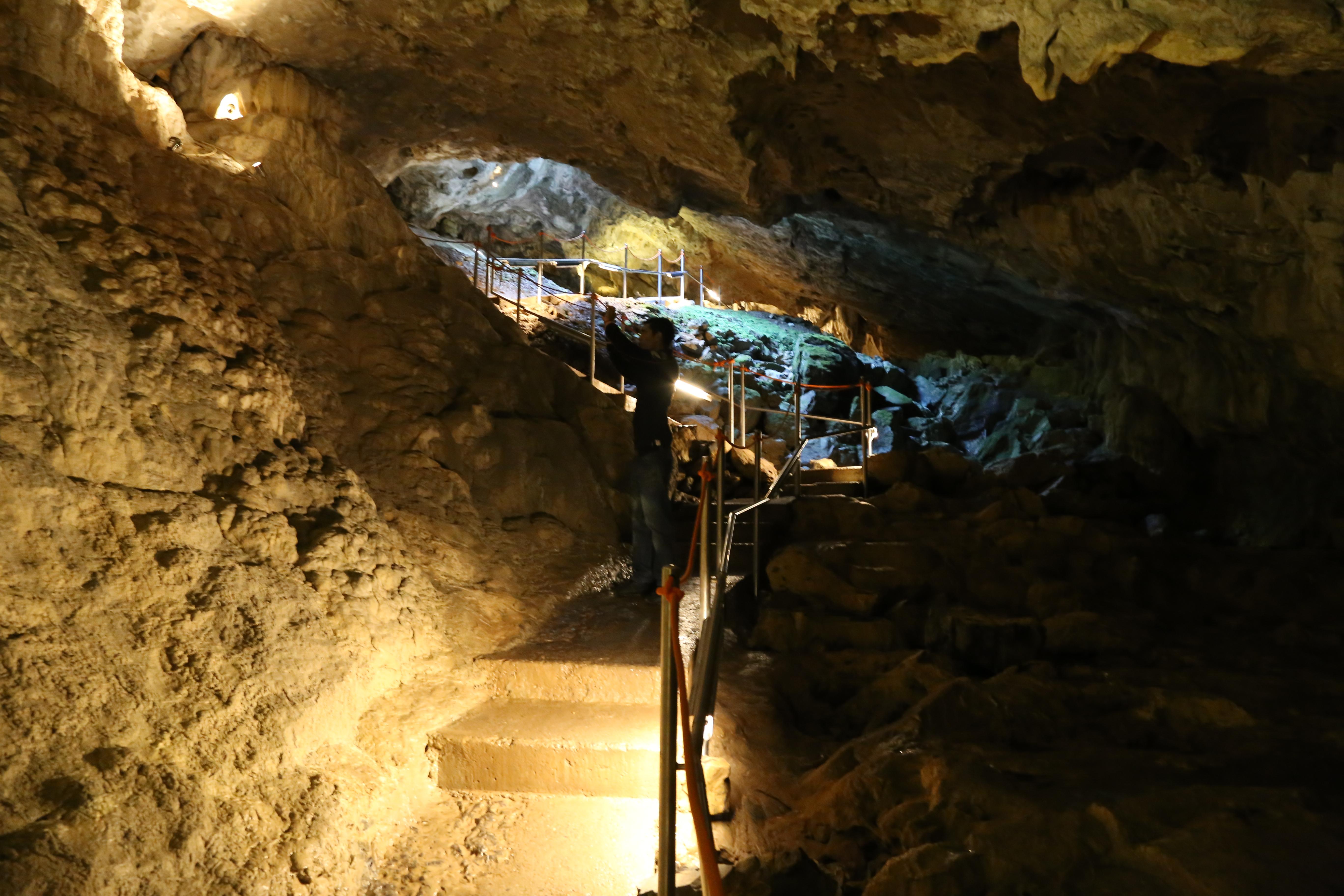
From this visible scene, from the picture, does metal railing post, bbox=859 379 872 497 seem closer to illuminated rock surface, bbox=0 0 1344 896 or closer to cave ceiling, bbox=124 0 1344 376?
illuminated rock surface, bbox=0 0 1344 896

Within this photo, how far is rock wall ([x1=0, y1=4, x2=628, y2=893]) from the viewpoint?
2.96m

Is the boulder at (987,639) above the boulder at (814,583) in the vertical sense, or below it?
below

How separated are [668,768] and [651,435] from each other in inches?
130

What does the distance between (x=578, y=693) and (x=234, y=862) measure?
183cm

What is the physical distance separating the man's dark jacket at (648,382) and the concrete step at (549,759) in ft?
7.04

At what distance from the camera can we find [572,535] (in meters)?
6.37

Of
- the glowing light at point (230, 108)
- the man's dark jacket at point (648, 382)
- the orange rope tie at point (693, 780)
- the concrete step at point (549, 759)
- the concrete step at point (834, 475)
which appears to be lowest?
the concrete step at point (549, 759)

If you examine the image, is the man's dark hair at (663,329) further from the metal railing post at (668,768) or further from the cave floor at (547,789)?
the metal railing post at (668,768)

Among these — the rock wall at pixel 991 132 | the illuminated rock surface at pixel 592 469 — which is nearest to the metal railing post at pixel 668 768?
the illuminated rock surface at pixel 592 469

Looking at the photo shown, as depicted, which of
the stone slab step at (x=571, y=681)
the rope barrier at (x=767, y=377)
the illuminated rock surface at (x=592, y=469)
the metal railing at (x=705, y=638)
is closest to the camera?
the metal railing at (x=705, y=638)

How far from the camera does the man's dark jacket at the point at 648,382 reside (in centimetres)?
544

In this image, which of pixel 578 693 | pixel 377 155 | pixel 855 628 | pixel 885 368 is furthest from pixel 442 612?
pixel 885 368

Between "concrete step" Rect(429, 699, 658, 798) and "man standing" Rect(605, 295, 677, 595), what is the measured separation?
1770mm

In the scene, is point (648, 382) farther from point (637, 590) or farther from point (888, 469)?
point (888, 469)
